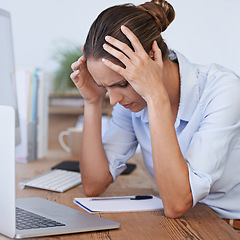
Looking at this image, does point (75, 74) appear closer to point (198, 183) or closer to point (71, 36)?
point (198, 183)

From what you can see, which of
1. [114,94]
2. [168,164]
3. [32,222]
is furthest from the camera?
[114,94]

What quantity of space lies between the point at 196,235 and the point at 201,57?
2777 mm

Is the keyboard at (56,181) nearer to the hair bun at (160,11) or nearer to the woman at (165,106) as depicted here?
the woman at (165,106)

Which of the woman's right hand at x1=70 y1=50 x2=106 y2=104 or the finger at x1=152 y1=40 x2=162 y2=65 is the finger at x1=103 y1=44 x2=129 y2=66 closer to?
the finger at x1=152 y1=40 x2=162 y2=65

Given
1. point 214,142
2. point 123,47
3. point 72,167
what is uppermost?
point 123,47

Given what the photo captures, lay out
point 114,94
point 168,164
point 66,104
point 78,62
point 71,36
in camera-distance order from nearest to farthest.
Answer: point 168,164 → point 114,94 → point 78,62 → point 66,104 → point 71,36

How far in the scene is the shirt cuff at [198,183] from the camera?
3.25ft

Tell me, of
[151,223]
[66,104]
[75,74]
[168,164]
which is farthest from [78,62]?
[66,104]

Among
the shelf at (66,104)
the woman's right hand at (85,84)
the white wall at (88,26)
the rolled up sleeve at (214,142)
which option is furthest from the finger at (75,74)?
the white wall at (88,26)

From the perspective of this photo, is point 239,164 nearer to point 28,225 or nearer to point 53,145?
point 28,225

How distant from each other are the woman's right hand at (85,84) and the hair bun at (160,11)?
10.7 inches

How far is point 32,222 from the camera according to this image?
0.86 meters

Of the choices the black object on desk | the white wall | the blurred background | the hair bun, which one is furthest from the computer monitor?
the white wall

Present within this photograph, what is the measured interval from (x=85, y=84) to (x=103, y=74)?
0.26 m
